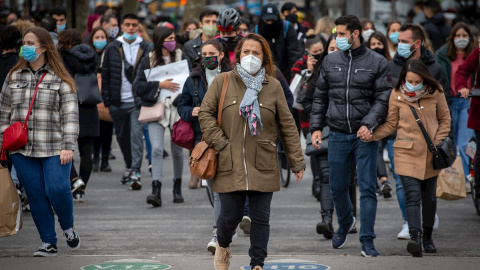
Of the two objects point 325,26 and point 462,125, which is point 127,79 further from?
point 462,125

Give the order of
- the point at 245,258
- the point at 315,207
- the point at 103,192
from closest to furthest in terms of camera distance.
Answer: the point at 245,258 < the point at 315,207 < the point at 103,192

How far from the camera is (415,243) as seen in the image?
26.1 ft

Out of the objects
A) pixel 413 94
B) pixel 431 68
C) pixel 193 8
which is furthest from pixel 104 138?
pixel 193 8

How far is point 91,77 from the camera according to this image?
1122cm

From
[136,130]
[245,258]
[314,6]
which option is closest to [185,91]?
[245,258]

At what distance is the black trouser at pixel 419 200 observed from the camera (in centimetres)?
804

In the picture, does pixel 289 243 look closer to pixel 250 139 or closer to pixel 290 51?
pixel 250 139

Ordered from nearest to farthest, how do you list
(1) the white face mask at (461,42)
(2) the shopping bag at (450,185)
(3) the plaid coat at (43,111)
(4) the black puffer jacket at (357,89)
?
→ (3) the plaid coat at (43,111) → (4) the black puffer jacket at (357,89) → (2) the shopping bag at (450,185) → (1) the white face mask at (461,42)

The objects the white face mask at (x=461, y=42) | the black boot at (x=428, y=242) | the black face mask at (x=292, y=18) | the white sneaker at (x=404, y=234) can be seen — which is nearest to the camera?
the black boot at (x=428, y=242)

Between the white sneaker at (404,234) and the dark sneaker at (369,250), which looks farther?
the white sneaker at (404,234)

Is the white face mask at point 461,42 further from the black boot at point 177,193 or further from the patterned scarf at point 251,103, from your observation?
the patterned scarf at point 251,103

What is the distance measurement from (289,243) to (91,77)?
372cm

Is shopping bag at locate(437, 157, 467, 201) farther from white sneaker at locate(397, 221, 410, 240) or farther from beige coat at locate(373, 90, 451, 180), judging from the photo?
beige coat at locate(373, 90, 451, 180)

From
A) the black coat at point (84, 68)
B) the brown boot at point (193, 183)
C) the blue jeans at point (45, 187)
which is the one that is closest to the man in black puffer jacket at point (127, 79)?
the brown boot at point (193, 183)
